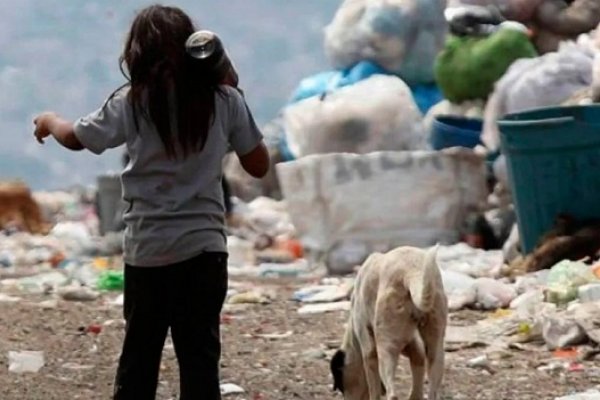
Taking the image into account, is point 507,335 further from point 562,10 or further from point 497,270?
point 562,10

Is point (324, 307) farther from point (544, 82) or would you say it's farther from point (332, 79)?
point (332, 79)

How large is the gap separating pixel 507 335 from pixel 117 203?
6731mm

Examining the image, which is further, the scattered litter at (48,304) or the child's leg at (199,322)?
the scattered litter at (48,304)

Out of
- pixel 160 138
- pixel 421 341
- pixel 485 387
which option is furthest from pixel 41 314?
pixel 160 138

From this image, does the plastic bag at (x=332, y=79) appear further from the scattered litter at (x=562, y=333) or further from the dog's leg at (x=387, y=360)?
the dog's leg at (x=387, y=360)

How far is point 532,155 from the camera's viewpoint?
28.3 ft

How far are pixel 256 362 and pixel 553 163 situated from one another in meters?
2.73

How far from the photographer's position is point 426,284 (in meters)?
4.46

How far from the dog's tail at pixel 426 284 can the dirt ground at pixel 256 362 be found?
1093 millimetres

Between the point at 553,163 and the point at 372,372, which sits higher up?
the point at 553,163

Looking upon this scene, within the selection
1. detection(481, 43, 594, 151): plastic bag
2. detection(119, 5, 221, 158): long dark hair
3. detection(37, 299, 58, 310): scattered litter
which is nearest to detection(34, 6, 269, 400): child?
detection(119, 5, 221, 158): long dark hair

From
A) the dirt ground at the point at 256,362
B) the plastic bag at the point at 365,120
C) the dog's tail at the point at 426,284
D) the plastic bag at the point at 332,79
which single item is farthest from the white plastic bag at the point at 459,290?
the plastic bag at the point at 332,79

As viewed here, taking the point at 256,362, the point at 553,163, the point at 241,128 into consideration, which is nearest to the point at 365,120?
the point at 553,163

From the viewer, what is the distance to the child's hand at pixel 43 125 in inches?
158
